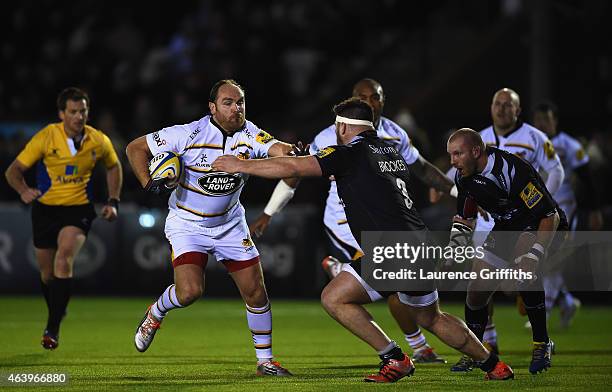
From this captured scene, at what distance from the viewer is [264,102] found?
72.4ft

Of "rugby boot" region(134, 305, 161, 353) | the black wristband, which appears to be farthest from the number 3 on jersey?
the black wristband

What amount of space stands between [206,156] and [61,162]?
3046mm

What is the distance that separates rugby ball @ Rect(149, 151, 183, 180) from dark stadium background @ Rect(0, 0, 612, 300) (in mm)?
9385

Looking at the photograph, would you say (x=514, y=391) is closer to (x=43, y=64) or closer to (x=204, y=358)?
(x=204, y=358)

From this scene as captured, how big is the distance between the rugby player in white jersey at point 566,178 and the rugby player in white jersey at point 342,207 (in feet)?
7.44

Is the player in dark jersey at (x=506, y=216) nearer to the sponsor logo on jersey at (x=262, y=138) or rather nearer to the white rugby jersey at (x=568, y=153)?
the sponsor logo on jersey at (x=262, y=138)

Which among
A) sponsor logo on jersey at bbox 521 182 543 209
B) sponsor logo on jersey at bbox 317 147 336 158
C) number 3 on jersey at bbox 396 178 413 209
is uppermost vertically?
sponsor logo on jersey at bbox 317 147 336 158

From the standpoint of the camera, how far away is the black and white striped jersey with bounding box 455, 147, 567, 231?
9641 mm

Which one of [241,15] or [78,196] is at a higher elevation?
[241,15]

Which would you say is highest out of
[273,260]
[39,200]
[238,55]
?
[238,55]

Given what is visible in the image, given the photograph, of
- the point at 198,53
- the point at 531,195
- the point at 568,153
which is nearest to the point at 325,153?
A: the point at 531,195

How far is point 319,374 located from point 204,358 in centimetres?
167

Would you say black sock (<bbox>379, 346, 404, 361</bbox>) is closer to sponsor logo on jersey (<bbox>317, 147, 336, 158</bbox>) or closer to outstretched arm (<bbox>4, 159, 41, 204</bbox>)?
sponsor logo on jersey (<bbox>317, 147, 336, 158</bbox>)

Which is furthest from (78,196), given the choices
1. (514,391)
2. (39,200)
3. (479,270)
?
(514,391)
